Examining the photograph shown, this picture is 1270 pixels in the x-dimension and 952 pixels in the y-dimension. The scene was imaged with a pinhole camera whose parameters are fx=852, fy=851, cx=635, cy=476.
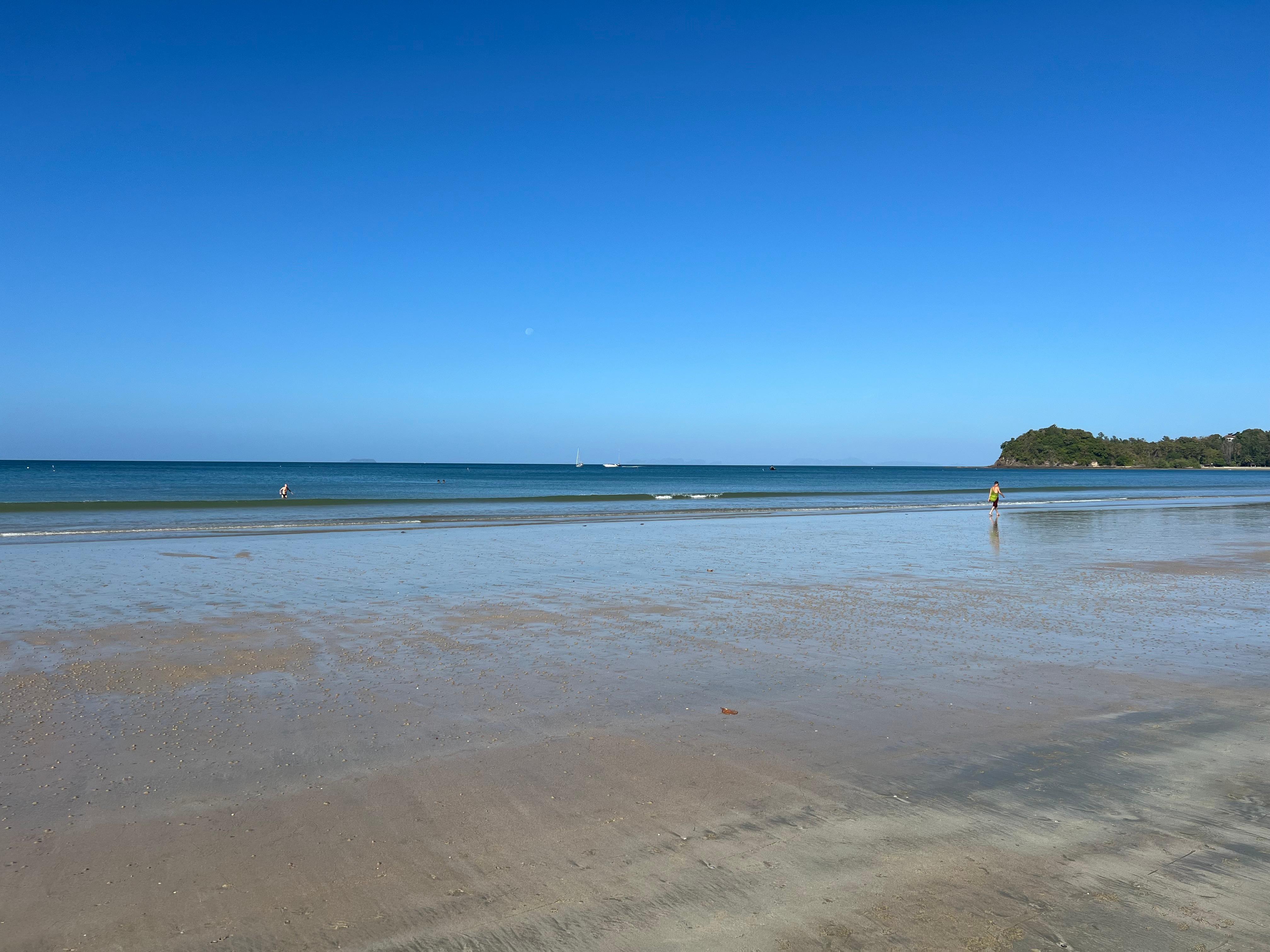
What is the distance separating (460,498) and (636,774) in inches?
2028

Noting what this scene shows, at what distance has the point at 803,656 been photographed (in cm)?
955

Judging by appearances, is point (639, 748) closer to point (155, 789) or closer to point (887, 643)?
point (155, 789)

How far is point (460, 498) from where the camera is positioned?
184 feet

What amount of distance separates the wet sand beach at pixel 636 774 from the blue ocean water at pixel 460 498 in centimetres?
2012

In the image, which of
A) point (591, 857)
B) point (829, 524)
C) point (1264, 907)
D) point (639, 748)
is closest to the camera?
point (1264, 907)

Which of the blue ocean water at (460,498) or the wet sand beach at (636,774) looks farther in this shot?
the blue ocean water at (460,498)

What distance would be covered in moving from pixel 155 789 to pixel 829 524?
92.3 feet

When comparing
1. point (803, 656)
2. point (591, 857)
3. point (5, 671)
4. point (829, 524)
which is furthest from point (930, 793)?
point (829, 524)

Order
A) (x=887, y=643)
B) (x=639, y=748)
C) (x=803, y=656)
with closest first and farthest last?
(x=639, y=748) < (x=803, y=656) < (x=887, y=643)

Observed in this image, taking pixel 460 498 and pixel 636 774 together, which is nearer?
pixel 636 774

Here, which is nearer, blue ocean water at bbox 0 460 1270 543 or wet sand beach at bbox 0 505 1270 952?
wet sand beach at bbox 0 505 1270 952

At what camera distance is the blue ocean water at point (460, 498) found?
1284 inches

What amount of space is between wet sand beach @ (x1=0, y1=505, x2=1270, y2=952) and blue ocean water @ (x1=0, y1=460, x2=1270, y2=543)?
66.0 feet

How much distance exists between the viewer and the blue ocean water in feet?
107
